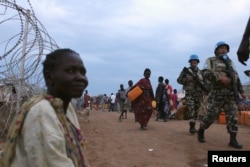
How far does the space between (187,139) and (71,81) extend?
5.56m

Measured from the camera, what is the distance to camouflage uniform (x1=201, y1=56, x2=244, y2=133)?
6.13 m

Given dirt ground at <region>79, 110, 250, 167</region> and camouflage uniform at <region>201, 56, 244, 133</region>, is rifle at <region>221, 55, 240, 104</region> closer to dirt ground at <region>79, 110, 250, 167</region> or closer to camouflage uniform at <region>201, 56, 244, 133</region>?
camouflage uniform at <region>201, 56, 244, 133</region>

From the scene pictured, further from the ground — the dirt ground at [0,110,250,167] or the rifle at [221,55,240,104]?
the rifle at [221,55,240,104]

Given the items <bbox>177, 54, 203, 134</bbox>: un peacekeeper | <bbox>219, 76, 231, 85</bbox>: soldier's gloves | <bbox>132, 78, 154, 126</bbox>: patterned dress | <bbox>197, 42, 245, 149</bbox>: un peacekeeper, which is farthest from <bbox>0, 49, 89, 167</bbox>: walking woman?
<bbox>132, 78, 154, 126</bbox>: patterned dress

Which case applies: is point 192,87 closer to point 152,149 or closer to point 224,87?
point 224,87

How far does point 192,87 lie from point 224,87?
5.17 feet

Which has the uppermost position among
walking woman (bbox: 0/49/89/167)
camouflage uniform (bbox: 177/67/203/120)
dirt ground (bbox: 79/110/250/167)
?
camouflage uniform (bbox: 177/67/203/120)

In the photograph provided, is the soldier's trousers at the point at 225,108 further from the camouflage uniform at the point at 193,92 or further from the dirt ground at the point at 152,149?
the camouflage uniform at the point at 193,92

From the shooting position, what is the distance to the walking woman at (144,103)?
9.05 m

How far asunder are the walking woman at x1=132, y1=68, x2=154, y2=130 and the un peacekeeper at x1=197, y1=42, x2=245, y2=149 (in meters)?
2.85

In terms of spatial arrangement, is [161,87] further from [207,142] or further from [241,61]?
[241,61]

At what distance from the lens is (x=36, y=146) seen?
5.28 ft

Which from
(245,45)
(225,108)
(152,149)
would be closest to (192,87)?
(225,108)

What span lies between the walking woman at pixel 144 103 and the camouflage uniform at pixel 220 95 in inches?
113
